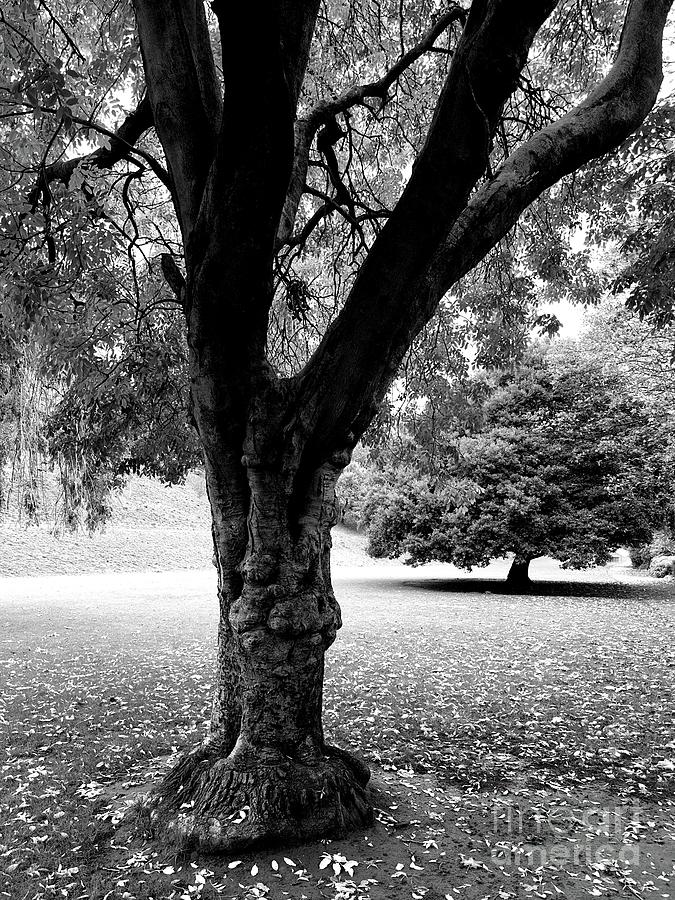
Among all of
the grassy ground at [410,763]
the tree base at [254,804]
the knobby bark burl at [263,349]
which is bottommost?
the grassy ground at [410,763]

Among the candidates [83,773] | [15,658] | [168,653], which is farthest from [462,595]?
[83,773]

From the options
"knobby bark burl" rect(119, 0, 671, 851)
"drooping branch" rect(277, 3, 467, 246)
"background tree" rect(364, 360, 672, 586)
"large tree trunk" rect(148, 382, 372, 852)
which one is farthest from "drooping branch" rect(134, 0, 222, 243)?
"background tree" rect(364, 360, 672, 586)

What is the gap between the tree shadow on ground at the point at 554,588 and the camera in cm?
1881

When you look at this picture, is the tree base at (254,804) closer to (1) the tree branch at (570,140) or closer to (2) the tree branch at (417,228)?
(2) the tree branch at (417,228)

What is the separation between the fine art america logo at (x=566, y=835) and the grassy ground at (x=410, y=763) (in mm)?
13

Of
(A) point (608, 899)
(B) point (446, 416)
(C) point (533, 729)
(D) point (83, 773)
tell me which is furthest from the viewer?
(B) point (446, 416)

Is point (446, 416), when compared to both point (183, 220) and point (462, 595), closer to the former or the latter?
point (183, 220)

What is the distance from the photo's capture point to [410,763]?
15.5ft

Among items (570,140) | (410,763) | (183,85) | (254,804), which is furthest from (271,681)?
(570,140)

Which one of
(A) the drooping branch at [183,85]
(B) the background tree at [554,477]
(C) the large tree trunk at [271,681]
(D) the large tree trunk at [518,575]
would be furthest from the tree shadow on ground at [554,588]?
(A) the drooping branch at [183,85]

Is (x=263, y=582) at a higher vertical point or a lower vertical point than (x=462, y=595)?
higher

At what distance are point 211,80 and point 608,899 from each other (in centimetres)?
488

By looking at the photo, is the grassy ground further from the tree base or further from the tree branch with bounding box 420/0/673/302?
the tree branch with bounding box 420/0/673/302

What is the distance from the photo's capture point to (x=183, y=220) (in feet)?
12.0
